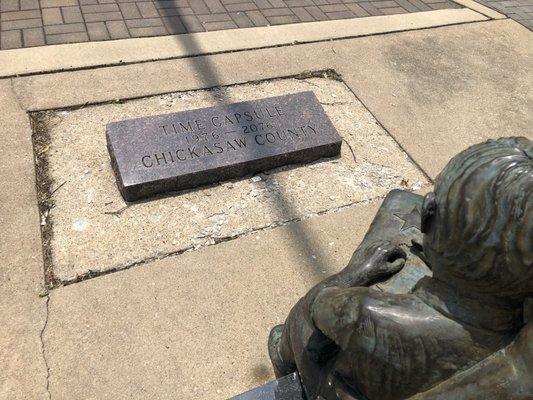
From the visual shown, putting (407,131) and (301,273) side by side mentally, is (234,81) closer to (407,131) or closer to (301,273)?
(407,131)

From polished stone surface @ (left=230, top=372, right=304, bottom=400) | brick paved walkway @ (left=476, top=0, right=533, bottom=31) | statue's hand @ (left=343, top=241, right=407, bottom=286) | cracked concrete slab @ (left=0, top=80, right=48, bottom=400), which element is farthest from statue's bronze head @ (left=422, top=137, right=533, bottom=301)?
brick paved walkway @ (left=476, top=0, right=533, bottom=31)

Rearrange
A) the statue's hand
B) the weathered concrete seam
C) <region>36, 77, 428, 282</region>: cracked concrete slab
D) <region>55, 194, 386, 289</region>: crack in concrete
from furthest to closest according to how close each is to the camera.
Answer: the weathered concrete seam
<region>36, 77, 428, 282</region>: cracked concrete slab
<region>55, 194, 386, 289</region>: crack in concrete
the statue's hand

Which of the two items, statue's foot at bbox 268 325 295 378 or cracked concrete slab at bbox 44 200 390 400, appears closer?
statue's foot at bbox 268 325 295 378

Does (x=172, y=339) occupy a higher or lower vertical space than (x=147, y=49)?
lower

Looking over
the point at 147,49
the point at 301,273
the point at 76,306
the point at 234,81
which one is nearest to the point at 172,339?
the point at 76,306

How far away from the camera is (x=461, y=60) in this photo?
17.1ft

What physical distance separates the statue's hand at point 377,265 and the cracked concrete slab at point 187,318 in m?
1.06

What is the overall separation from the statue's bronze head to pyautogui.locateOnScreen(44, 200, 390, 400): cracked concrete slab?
5.17 ft

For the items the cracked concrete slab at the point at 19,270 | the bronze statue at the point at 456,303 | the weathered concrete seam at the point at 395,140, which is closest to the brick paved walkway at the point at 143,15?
the cracked concrete slab at the point at 19,270

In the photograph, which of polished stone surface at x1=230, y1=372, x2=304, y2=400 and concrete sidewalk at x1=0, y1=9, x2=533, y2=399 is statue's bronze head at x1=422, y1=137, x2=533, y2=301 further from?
concrete sidewalk at x1=0, y1=9, x2=533, y2=399

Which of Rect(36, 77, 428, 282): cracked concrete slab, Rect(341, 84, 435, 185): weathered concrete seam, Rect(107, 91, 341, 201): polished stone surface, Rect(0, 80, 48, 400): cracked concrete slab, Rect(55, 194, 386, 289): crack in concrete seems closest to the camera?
Rect(0, 80, 48, 400): cracked concrete slab

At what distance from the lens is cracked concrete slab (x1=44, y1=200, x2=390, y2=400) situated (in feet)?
8.00

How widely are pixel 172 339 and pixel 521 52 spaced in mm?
4863

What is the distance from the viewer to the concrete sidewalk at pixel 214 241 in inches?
98.1
